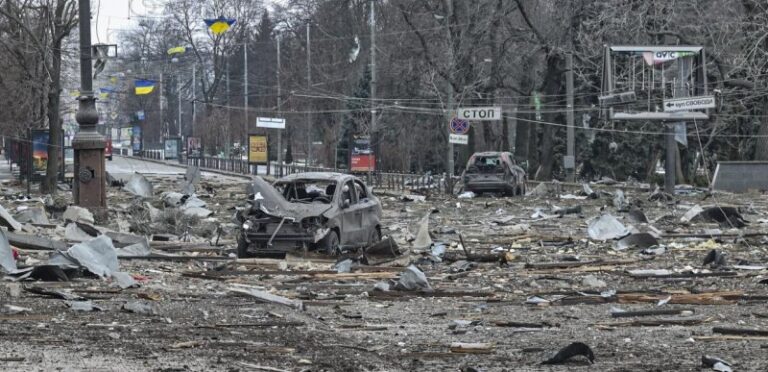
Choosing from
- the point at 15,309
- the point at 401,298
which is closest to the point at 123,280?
the point at 15,309

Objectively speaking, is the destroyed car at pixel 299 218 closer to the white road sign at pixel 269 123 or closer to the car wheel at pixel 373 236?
the car wheel at pixel 373 236

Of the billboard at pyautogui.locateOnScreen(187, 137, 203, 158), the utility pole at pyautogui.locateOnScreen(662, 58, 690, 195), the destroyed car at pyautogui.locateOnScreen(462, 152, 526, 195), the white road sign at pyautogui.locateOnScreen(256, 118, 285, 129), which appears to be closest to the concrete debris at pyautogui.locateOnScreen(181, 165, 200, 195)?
the destroyed car at pyautogui.locateOnScreen(462, 152, 526, 195)

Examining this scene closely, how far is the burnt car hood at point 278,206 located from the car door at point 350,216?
1.68ft

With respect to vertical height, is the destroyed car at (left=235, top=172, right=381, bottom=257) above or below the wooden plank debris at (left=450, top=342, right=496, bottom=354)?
above

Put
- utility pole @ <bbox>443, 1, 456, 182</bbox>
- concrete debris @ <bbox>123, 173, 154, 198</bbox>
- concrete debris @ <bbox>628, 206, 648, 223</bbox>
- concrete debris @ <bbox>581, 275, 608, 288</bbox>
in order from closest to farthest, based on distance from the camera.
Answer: concrete debris @ <bbox>581, 275, 608, 288</bbox> < concrete debris @ <bbox>628, 206, 648, 223</bbox> < concrete debris @ <bbox>123, 173, 154, 198</bbox> < utility pole @ <bbox>443, 1, 456, 182</bbox>

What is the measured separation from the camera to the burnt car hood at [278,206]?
19.7m

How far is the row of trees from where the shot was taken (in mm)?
48438

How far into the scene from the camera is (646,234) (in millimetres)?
21781

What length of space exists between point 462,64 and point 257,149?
48.3 ft

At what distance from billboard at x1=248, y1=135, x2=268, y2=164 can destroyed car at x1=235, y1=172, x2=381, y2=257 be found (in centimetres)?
4687

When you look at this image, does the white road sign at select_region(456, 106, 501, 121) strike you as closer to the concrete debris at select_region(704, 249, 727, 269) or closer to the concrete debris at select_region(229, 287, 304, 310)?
the concrete debris at select_region(704, 249, 727, 269)

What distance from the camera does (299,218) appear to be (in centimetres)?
1962

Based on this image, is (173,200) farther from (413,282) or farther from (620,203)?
(413,282)

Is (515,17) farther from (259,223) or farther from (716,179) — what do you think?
(259,223)
